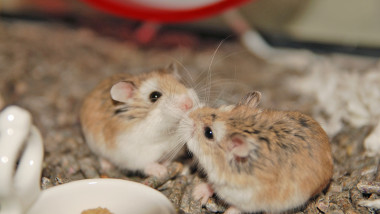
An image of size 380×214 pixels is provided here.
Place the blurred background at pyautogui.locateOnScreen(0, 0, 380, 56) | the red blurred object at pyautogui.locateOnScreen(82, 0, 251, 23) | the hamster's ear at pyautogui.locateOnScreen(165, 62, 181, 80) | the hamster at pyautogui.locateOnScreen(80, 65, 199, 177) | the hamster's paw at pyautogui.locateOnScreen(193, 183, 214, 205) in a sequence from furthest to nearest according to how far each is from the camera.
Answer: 1. the blurred background at pyautogui.locateOnScreen(0, 0, 380, 56)
2. the red blurred object at pyautogui.locateOnScreen(82, 0, 251, 23)
3. the hamster's ear at pyautogui.locateOnScreen(165, 62, 181, 80)
4. the hamster at pyautogui.locateOnScreen(80, 65, 199, 177)
5. the hamster's paw at pyautogui.locateOnScreen(193, 183, 214, 205)

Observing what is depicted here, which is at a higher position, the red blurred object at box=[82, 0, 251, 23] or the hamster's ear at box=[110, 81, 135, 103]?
the red blurred object at box=[82, 0, 251, 23]

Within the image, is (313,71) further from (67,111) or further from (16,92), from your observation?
(16,92)

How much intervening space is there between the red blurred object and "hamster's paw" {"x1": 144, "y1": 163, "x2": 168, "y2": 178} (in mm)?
1774

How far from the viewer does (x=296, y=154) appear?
2426mm

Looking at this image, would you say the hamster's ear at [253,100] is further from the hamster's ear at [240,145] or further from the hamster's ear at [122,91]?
the hamster's ear at [122,91]

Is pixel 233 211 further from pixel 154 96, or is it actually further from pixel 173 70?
pixel 173 70

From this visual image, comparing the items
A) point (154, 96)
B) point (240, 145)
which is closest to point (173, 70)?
point (154, 96)

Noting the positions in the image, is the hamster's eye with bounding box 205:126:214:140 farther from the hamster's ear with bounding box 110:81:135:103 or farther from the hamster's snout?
the hamster's ear with bounding box 110:81:135:103

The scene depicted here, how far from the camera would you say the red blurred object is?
164 inches

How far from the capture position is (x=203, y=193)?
276 centimetres

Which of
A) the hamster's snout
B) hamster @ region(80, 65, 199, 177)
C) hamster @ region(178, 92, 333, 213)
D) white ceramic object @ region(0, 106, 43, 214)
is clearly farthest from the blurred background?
Result: white ceramic object @ region(0, 106, 43, 214)

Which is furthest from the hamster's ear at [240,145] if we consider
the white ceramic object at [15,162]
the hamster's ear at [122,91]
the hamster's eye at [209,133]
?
the white ceramic object at [15,162]

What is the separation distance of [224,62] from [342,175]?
225 centimetres

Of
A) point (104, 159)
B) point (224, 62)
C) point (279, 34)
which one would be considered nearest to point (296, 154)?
point (104, 159)
